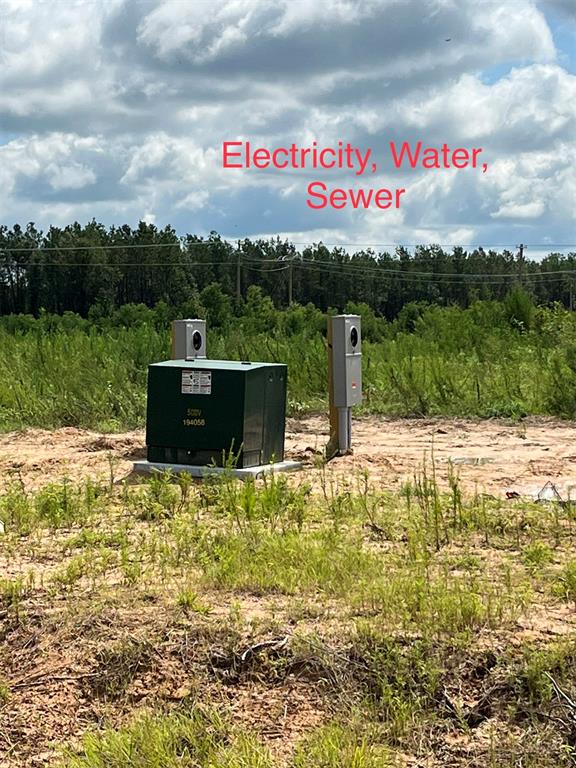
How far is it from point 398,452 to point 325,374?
5070mm

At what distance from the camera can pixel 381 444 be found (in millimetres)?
12086

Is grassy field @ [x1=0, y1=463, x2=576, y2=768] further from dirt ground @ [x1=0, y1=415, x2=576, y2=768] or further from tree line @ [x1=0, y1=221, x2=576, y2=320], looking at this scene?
tree line @ [x1=0, y1=221, x2=576, y2=320]

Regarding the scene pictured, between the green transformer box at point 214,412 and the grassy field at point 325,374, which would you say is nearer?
the green transformer box at point 214,412

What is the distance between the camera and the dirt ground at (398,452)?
31.5 feet

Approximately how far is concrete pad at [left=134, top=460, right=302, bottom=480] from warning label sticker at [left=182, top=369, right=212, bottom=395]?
0.66m

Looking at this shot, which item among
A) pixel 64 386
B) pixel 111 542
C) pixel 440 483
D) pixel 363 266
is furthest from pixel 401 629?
pixel 363 266

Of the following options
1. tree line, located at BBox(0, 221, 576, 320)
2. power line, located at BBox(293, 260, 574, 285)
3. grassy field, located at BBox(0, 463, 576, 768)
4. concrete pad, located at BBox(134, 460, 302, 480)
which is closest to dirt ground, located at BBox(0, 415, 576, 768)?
grassy field, located at BBox(0, 463, 576, 768)

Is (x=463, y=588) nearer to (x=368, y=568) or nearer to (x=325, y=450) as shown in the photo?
(x=368, y=568)

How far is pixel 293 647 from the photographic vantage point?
16.5ft

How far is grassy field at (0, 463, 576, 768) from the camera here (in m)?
4.48

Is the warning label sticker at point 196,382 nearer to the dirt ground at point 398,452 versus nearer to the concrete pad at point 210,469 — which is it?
the concrete pad at point 210,469

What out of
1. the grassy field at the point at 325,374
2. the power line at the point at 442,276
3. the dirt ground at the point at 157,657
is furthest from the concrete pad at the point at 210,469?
the power line at the point at 442,276

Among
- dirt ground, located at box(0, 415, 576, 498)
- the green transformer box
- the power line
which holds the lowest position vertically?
dirt ground, located at box(0, 415, 576, 498)

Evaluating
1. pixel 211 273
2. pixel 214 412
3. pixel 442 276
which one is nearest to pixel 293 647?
pixel 214 412
